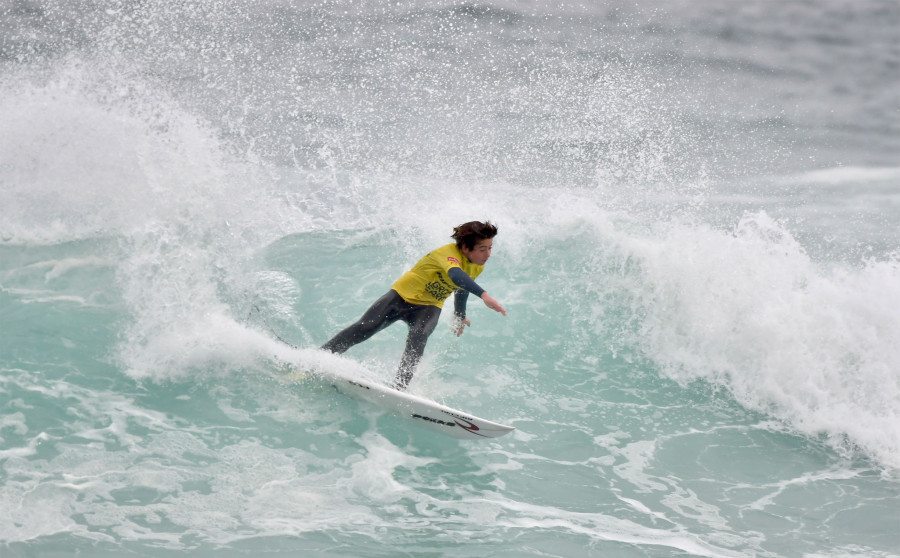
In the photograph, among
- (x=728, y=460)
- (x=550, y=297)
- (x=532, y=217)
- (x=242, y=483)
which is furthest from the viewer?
(x=532, y=217)

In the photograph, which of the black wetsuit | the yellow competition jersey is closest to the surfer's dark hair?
the yellow competition jersey

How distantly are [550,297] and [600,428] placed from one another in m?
2.77

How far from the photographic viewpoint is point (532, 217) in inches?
398

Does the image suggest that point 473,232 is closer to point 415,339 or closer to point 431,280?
point 431,280

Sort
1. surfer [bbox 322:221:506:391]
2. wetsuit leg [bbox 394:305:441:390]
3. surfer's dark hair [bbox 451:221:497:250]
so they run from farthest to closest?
wetsuit leg [bbox 394:305:441:390] → surfer [bbox 322:221:506:391] → surfer's dark hair [bbox 451:221:497:250]

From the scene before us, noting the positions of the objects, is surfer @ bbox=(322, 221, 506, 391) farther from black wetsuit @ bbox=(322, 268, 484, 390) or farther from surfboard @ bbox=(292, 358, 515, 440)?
surfboard @ bbox=(292, 358, 515, 440)

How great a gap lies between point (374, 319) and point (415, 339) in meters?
0.39

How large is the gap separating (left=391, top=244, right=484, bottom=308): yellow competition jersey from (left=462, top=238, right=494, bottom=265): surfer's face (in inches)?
2.5

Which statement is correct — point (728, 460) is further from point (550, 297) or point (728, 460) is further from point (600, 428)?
point (550, 297)

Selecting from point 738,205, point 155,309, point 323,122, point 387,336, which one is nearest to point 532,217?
point 387,336

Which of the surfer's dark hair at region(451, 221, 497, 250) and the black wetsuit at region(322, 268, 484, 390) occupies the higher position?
the surfer's dark hair at region(451, 221, 497, 250)

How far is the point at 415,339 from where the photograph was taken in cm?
589

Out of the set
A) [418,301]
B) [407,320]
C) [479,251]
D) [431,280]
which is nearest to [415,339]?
[407,320]

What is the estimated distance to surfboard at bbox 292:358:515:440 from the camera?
208 inches
